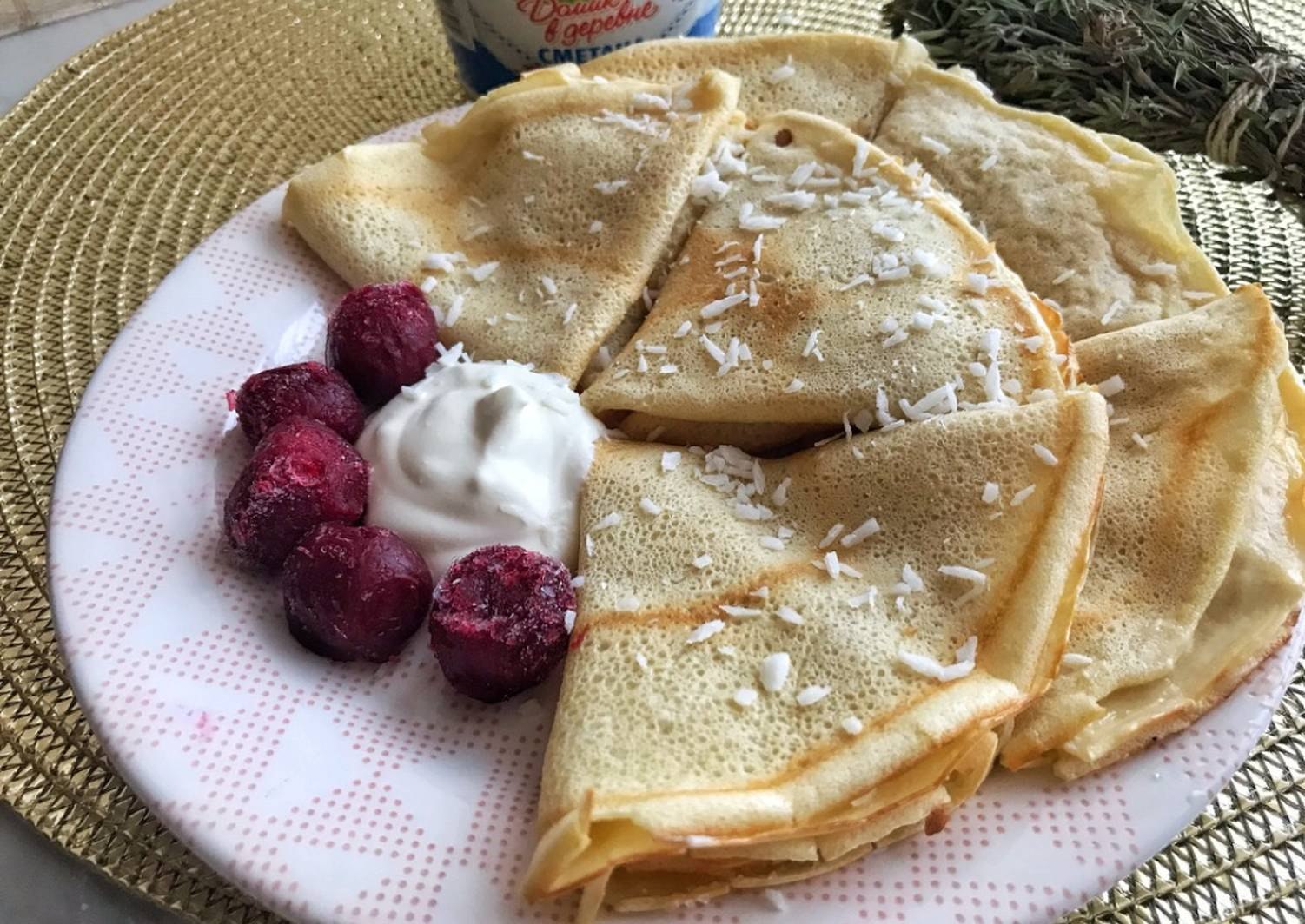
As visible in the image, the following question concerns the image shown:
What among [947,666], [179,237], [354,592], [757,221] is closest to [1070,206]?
[757,221]

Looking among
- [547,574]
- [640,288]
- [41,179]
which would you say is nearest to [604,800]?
[547,574]

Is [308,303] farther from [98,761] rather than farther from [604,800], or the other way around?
[604,800]

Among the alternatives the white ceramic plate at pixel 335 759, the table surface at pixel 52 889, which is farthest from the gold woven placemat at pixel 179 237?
the white ceramic plate at pixel 335 759

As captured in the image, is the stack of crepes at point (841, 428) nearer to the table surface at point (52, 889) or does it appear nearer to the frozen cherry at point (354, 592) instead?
the frozen cherry at point (354, 592)

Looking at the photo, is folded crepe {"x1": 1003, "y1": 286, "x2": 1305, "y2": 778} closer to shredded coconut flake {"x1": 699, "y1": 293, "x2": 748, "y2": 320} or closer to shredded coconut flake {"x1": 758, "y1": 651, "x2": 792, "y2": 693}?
shredded coconut flake {"x1": 758, "y1": 651, "x2": 792, "y2": 693}

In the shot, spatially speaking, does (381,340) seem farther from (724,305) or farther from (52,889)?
(52,889)

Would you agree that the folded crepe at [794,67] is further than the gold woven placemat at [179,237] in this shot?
Yes
